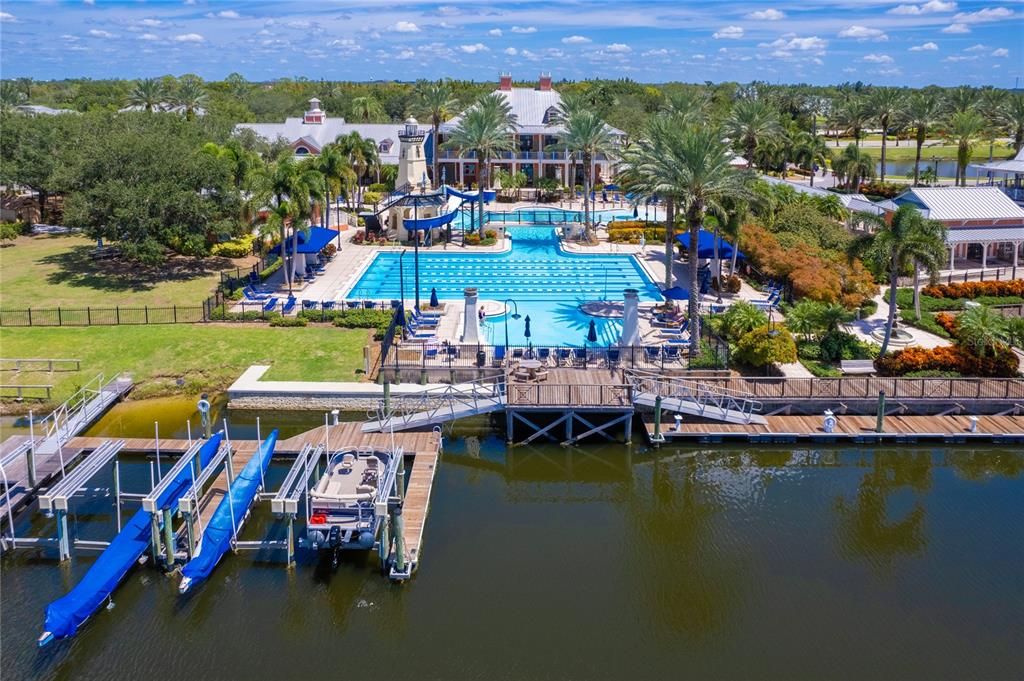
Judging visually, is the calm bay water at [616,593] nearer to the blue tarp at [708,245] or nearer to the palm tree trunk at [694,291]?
the palm tree trunk at [694,291]

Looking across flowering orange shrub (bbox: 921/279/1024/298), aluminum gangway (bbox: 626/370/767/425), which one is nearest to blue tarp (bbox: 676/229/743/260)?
flowering orange shrub (bbox: 921/279/1024/298)

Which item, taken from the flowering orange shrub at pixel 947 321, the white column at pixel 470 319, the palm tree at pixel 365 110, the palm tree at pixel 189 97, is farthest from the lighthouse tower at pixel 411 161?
the palm tree at pixel 365 110

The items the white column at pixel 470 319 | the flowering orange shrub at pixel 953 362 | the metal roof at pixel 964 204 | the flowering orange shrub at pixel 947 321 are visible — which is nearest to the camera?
the flowering orange shrub at pixel 953 362

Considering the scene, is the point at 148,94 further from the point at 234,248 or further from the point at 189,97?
the point at 234,248

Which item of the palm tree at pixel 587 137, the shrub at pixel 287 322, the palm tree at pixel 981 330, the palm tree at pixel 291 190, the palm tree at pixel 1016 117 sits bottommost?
the shrub at pixel 287 322

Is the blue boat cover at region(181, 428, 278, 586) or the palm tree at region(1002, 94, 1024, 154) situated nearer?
the blue boat cover at region(181, 428, 278, 586)

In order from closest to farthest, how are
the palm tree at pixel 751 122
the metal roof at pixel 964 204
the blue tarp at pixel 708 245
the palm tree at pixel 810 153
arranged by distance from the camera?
the blue tarp at pixel 708 245 → the metal roof at pixel 964 204 → the palm tree at pixel 751 122 → the palm tree at pixel 810 153

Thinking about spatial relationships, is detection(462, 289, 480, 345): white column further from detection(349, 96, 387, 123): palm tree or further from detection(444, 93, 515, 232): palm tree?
detection(349, 96, 387, 123): palm tree
